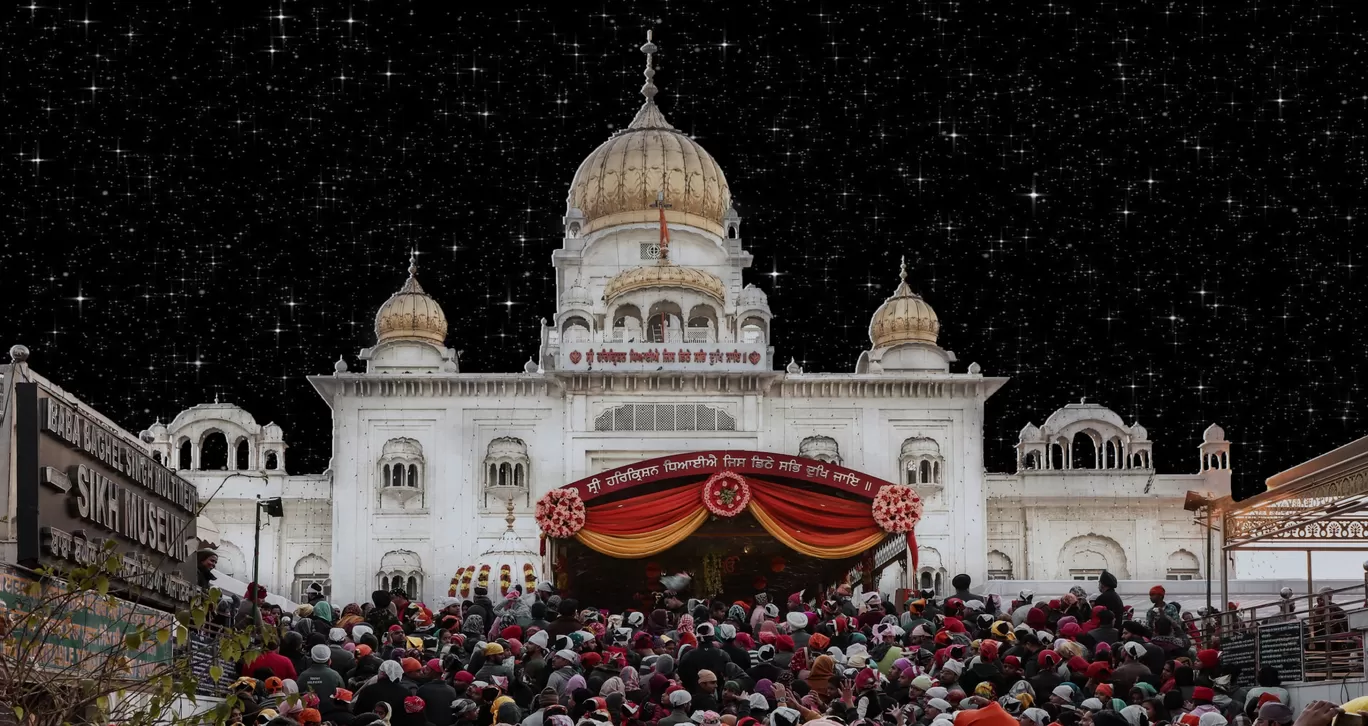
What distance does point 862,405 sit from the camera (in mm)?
40688

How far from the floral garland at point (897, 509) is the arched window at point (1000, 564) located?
1584 centimetres

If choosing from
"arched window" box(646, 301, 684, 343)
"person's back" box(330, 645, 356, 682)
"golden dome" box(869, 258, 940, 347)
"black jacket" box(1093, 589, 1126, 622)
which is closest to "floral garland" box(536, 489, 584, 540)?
"black jacket" box(1093, 589, 1126, 622)

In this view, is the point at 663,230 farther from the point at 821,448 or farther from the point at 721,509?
the point at 721,509

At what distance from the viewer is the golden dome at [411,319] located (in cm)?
4256

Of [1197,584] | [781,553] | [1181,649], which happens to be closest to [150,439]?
[781,553]

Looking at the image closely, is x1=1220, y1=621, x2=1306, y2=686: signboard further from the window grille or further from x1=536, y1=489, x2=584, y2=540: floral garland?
the window grille

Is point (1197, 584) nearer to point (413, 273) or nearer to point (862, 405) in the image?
point (862, 405)

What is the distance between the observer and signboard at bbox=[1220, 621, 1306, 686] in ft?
54.3

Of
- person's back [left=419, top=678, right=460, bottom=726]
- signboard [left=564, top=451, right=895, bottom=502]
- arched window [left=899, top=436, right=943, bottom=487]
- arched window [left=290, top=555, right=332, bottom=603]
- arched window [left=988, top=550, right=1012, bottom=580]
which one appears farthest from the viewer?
arched window [left=988, top=550, right=1012, bottom=580]

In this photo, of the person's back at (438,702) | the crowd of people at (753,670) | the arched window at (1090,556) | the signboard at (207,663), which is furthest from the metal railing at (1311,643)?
the arched window at (1090,556)

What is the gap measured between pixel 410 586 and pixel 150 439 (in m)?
8.55

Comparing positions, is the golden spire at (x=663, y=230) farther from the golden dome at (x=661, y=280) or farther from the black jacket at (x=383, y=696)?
the black jacket at (x=383, y=696)

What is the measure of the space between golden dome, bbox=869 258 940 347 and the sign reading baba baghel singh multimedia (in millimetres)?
28265

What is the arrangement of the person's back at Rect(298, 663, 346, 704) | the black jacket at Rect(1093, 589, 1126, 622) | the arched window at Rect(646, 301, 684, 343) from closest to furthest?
the person's back at Rect(298, 663, 346, 704) < the black jacket at Rect(1093, 589, 1126, 622) < the arched window at Rect(646, 301, 684, 343)
